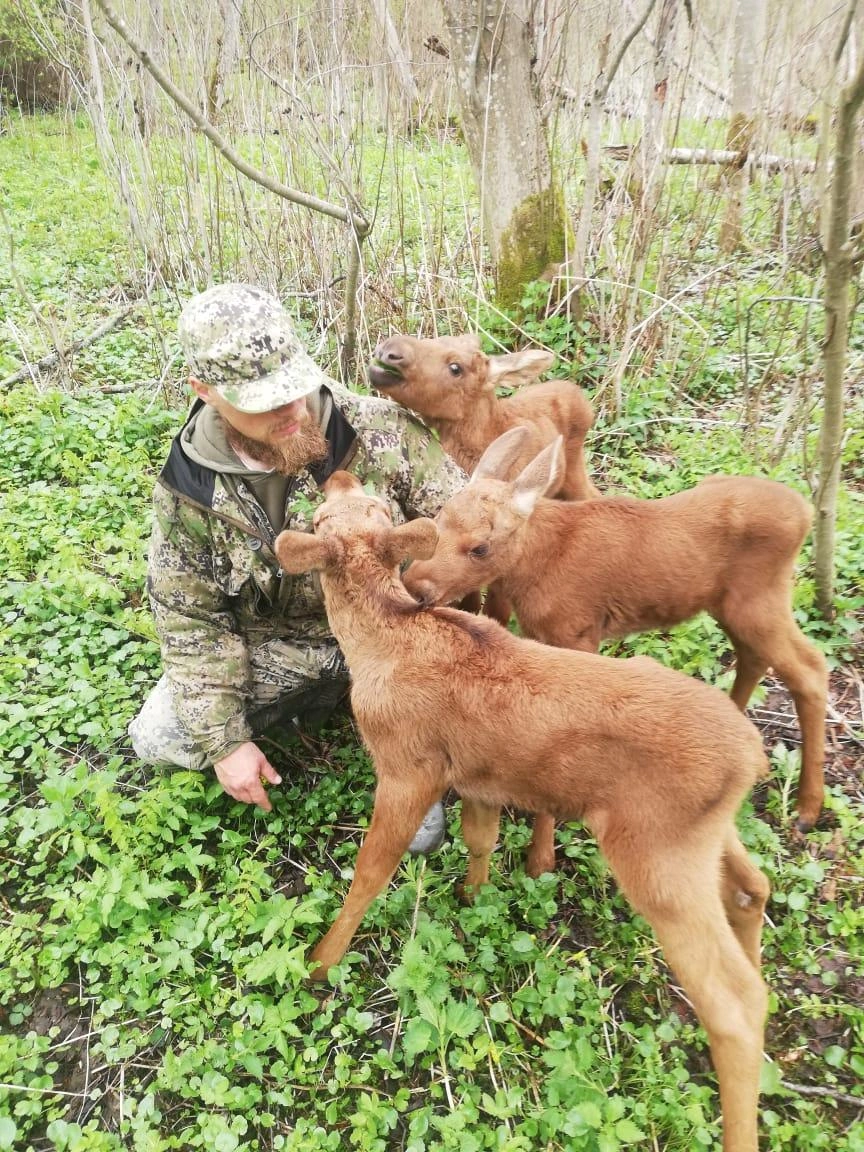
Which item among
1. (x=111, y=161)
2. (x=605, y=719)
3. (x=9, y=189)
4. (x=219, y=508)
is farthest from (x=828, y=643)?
(x=9, y=189)

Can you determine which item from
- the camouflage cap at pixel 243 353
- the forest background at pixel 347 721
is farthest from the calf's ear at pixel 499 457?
the forest background at pixel 347 721

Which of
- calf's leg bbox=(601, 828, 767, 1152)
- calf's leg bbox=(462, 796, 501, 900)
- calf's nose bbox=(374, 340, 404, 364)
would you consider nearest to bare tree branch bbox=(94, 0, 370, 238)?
calf's nose bbox=(374, 340, 404, 364)

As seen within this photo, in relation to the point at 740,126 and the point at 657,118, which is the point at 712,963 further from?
the point at 740,126

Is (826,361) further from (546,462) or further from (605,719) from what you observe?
(605,719)

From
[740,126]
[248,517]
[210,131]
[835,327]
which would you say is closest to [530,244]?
[740,126]

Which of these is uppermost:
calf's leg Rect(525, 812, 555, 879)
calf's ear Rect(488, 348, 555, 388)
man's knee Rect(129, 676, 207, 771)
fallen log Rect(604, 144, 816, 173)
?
fallen log Rect(604, 144, 816, 173)

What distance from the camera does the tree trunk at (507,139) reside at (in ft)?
20.3

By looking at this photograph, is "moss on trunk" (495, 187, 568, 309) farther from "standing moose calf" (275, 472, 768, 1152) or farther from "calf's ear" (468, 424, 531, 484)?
"standing moose calf" (275, 472, 768, 1152)

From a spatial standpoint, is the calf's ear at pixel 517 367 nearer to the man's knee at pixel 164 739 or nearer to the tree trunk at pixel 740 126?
the man's knee at pixel 164 739

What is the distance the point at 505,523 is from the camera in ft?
13.5

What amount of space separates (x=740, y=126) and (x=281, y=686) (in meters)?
7.61

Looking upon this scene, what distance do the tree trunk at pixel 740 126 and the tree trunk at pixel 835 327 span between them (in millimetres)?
3557

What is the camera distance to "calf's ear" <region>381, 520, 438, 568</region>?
3.29 m

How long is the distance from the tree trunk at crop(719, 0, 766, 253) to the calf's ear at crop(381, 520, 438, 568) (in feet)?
17.5
